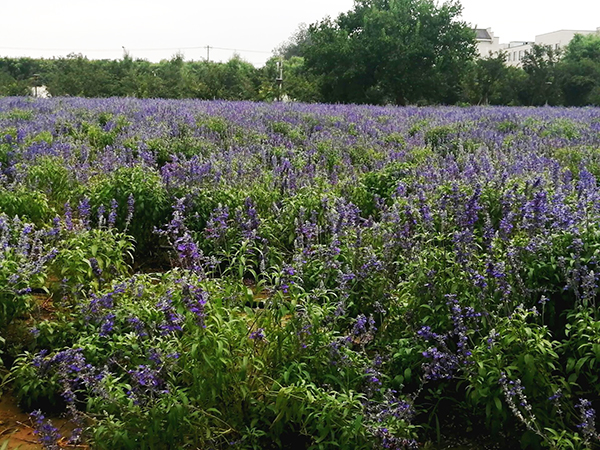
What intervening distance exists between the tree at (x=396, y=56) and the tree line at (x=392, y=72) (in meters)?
0.05

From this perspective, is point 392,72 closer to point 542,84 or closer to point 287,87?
point 287,87

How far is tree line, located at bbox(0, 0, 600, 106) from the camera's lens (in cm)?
3180

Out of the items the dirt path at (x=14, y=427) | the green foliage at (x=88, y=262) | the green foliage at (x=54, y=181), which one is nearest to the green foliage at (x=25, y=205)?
the green foliage at (x=54, y=181)

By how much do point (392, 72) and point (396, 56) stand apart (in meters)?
1.01

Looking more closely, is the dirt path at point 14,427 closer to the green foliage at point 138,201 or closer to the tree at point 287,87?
the green foliage at point 138,201

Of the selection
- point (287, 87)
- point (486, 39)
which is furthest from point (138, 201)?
point (486, 39)

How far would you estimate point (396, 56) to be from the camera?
33.5 meters

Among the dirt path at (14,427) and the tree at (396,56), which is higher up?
the tree at (396,56)

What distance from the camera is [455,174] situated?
627cm

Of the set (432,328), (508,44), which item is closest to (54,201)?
(432,328)

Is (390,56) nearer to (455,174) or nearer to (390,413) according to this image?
(455,174)

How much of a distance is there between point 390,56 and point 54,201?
29.5 m

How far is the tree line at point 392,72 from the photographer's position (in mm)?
31797

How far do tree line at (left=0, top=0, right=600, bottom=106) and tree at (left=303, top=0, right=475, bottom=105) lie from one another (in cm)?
5
